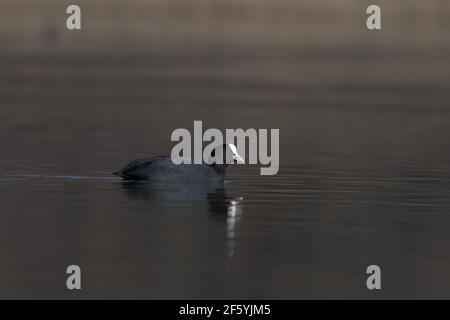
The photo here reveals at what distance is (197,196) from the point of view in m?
27.9

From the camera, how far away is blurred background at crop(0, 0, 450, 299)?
20.5 metres

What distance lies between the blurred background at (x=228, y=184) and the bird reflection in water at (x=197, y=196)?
6 centimetres

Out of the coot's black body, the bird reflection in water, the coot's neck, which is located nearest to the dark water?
the bird reflection in water

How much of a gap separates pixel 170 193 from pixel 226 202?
1474 millimetres

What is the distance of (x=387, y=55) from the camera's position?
95188 millimetres

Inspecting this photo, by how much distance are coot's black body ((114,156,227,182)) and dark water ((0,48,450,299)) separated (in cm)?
33

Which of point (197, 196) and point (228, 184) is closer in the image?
point (197, 196)

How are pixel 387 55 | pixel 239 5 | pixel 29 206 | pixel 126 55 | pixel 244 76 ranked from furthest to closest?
1. pixel 239 5
2. pixel 387 55
3. pixel 126 55
4. pixel 244 76
5. pixel 29 206

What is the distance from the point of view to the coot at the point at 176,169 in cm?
2922

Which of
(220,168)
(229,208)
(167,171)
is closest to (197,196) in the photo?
(167,171)

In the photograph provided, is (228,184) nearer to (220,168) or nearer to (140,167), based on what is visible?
(220,168)

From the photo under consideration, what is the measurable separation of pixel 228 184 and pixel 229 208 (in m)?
3.75
